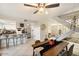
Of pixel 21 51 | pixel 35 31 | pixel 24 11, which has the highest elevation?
pixel 24 11

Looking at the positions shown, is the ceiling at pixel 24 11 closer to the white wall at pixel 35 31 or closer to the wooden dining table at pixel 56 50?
the white wall at pixel 35 31

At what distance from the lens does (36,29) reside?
1.93 metres

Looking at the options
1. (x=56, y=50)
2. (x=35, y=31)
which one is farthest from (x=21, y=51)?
(x=56, y=50)

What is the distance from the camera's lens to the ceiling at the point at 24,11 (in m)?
1.79

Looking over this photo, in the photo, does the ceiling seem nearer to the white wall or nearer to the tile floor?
the white wall

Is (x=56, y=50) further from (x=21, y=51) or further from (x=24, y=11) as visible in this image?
(x=24, y=11)

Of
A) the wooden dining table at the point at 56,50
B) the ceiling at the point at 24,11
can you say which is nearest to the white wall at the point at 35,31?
the ceiling at the point at 24,11

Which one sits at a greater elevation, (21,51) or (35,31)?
(35,31)

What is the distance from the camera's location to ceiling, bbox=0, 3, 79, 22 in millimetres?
1793

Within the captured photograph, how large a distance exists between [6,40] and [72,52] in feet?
3.88

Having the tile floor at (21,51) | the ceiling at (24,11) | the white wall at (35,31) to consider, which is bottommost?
the tile floor at (21,51)

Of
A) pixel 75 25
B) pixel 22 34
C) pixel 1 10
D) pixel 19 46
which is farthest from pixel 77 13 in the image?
pixel 1 10

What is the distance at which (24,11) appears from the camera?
72.2 inches

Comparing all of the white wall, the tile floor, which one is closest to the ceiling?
the white wall
